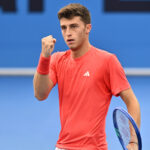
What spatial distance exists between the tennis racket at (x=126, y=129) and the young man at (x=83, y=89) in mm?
73

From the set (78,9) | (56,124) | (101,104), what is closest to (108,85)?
(101,104)

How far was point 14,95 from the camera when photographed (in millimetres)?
5785

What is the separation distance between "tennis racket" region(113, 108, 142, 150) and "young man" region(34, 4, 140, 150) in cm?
7

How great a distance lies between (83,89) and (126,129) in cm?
33

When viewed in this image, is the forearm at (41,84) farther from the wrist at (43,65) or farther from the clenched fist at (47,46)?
the clenched fist at (47,46)

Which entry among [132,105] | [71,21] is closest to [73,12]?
[71,21]

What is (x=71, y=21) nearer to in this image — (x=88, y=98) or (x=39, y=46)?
(x=88, y=98)

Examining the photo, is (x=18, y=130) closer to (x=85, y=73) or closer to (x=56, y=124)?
(x=56, y=124)

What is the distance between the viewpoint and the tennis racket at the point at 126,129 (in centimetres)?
267

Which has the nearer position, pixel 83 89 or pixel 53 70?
pixel 83 89

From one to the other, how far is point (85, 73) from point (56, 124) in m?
2.45

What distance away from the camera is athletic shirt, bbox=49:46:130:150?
9.64 feet

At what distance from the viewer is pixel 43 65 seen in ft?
9.42

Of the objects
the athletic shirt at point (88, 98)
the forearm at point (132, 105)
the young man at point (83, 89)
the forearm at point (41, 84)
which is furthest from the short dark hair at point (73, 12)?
the forearm at point (132, 105)
